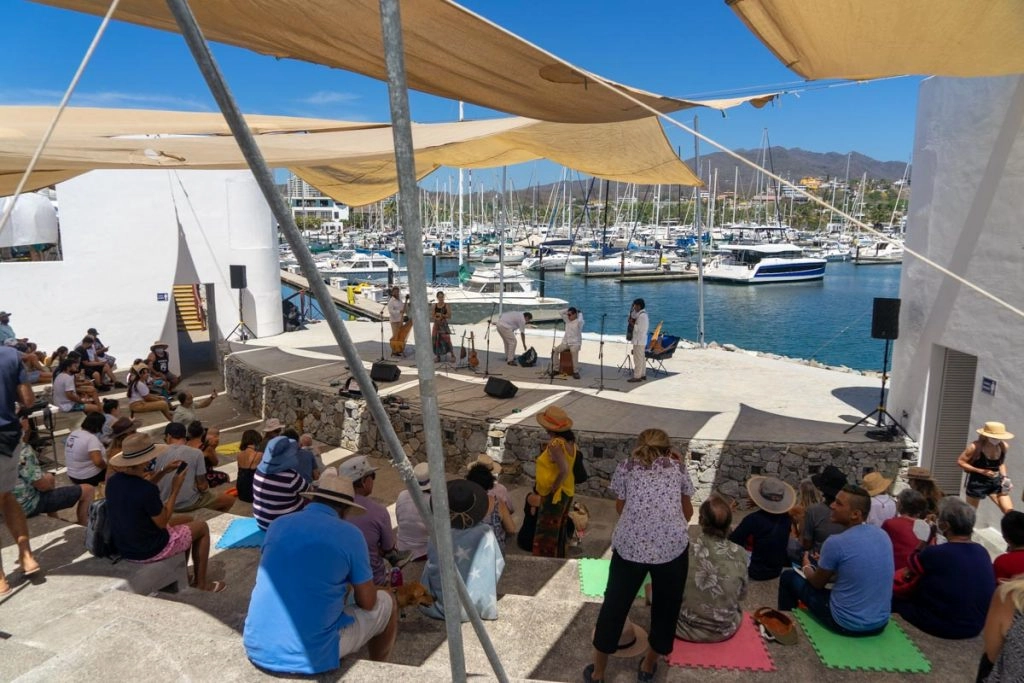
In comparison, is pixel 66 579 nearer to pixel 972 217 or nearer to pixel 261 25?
pixel 261 25

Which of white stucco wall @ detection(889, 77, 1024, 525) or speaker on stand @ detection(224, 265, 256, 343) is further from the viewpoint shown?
speaker on stand @ detection(224, 265, 256, 343)

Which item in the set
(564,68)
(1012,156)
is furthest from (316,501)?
(1012,156)

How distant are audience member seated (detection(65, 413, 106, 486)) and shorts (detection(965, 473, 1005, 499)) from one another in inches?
300

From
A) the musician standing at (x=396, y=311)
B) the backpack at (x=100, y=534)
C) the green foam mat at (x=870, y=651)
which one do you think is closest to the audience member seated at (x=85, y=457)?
the backpack at (x=100, y=534)

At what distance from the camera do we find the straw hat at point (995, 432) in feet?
17.2

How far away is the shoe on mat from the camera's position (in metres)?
3.55

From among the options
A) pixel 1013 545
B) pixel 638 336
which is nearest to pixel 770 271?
pixel 638 336

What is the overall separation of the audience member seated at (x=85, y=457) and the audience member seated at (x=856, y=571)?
226 inches

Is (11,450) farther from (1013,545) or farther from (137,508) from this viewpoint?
(1013,545)

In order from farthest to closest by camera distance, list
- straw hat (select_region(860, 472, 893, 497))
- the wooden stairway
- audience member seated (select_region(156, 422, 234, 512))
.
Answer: the wooden stairway < audience member seated (select_region(156, 422, 234, 512)) < straw hat (select_region(860, 472, 893, 497))

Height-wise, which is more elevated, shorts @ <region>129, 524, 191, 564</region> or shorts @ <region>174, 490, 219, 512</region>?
shorts @ <region>129, 524, 191, 564</region>

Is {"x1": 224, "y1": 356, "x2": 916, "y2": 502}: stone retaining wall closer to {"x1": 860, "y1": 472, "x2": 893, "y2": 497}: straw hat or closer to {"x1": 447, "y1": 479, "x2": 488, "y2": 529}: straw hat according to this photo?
{"x1": 447, "y1": 479, "x2": 488, "y2": 529}: straw hat

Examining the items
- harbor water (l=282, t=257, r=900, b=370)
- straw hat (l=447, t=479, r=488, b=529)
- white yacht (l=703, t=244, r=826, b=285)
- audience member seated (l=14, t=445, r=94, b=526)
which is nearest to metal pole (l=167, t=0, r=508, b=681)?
straw hat (l=447, t=479, r=488, b=529)

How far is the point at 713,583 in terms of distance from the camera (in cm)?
345
